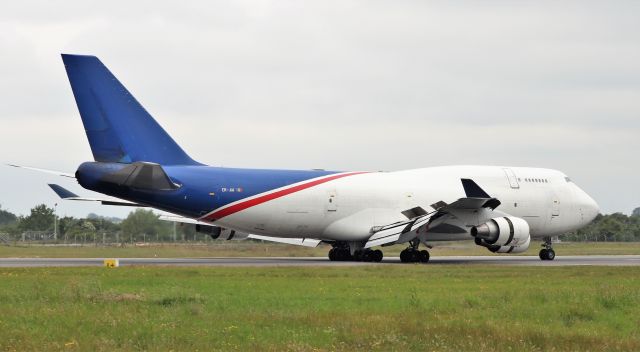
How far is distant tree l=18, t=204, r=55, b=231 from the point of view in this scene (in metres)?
113

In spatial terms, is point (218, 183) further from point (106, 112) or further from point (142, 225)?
point (142, 225)

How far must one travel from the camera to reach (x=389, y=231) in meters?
41.5

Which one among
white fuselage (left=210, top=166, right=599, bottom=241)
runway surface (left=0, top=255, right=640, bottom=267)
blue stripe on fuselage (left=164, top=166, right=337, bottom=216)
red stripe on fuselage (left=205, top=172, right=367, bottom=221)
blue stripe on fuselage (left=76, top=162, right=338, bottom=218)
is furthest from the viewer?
white fuselage (left=210, top=166, right=599, bottom=241)

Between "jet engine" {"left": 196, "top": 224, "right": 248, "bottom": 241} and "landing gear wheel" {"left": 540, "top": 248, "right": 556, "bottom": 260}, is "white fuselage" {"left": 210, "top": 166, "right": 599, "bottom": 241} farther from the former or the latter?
"jet engine" {"left": 196, "top": 224, "right": 248, "bottom": 241}

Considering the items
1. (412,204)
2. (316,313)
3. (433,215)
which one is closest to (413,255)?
(433,215)

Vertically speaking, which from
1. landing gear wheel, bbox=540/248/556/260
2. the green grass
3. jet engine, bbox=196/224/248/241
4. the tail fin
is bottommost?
the green grass

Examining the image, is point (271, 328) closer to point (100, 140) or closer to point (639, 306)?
point (639, 306)

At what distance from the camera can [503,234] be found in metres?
40.2

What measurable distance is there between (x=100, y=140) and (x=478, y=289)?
18.4 m

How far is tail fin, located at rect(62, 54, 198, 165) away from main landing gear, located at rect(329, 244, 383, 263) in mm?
10868

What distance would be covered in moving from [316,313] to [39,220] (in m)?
102

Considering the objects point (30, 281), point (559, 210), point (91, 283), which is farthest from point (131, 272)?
point (559, 210)

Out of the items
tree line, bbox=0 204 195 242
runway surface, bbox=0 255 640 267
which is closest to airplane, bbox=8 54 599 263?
runway surface, bbox=0 255 640 267

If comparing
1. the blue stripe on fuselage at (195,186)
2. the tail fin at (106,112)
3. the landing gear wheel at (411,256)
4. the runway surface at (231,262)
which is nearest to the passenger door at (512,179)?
the runway surface at (231,262)
